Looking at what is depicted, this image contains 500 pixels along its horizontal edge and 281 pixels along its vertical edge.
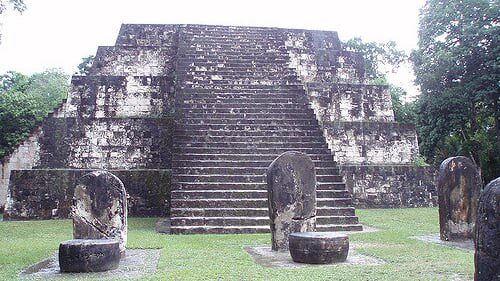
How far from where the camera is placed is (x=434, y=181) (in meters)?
14.7

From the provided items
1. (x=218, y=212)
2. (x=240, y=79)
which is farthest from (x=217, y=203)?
(x=240, y=79)

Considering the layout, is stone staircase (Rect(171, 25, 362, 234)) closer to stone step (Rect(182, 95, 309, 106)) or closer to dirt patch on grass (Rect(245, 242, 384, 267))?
stone step (Rect(182, 95, 309, 106))

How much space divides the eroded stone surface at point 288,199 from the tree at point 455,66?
1024 centimetres

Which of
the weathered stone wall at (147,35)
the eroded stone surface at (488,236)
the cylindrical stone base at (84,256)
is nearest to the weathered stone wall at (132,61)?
the weathered stone wall at (147,35)

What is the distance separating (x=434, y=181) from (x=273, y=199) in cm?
814

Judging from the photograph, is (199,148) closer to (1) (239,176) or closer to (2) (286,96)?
(1) (239,176)

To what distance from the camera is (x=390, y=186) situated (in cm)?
1442

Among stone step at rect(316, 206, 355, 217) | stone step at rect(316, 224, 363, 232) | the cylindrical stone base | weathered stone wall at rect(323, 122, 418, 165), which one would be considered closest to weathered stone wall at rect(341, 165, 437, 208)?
weathered stone wall at rect(323, 122, 418, 165)

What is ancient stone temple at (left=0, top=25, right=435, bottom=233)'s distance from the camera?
1136 centimetres

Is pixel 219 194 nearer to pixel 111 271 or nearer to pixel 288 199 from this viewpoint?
pixel 288 199

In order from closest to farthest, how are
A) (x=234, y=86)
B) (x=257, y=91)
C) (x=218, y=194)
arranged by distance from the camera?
1. (x=218, y=194)
2. (x=257, y=91)
3. (x=234, y=86)

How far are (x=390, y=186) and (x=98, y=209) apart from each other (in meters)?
9.19

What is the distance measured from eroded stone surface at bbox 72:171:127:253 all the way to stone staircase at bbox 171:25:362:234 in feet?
8.22

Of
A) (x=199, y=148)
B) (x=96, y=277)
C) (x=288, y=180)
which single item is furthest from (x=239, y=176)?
(x=96, y=277)
